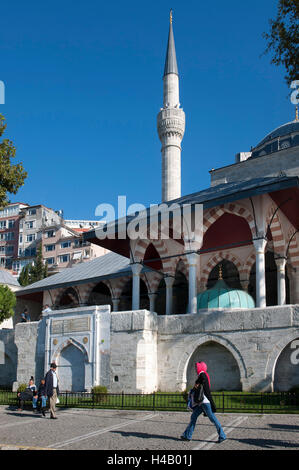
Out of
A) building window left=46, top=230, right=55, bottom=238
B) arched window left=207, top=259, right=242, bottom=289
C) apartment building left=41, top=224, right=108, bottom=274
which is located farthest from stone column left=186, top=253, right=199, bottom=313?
building window left=46, top=230, right=55, bottom=238

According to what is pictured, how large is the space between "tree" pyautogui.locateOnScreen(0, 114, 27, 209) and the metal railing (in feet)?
20.0

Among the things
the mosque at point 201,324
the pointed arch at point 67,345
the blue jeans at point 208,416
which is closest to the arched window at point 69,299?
the mosque at point 201,324

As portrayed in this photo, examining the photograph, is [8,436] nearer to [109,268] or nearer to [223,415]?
[223,415]

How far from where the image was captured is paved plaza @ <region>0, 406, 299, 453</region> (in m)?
7.27

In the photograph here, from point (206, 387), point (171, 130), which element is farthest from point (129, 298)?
point (206, 387)

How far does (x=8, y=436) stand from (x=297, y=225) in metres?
12.5

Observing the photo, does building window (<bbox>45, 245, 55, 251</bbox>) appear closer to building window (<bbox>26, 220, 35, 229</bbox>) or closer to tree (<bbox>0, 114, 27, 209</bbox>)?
building window (<bbox>26, 220, 35, 229</bbox>)

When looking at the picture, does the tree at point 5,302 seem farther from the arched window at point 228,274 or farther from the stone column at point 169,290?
the arched window at point 228,274

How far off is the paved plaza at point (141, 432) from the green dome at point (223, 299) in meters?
5.00

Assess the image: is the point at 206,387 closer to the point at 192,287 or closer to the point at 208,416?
the point at 208,416

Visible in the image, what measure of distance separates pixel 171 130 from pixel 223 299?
20305 millimetres

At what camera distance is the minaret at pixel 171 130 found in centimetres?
3244

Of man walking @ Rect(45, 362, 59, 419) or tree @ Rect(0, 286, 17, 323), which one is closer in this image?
man walking @ Rect(45, 362, 59, 419)

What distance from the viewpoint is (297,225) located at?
17.7 m
